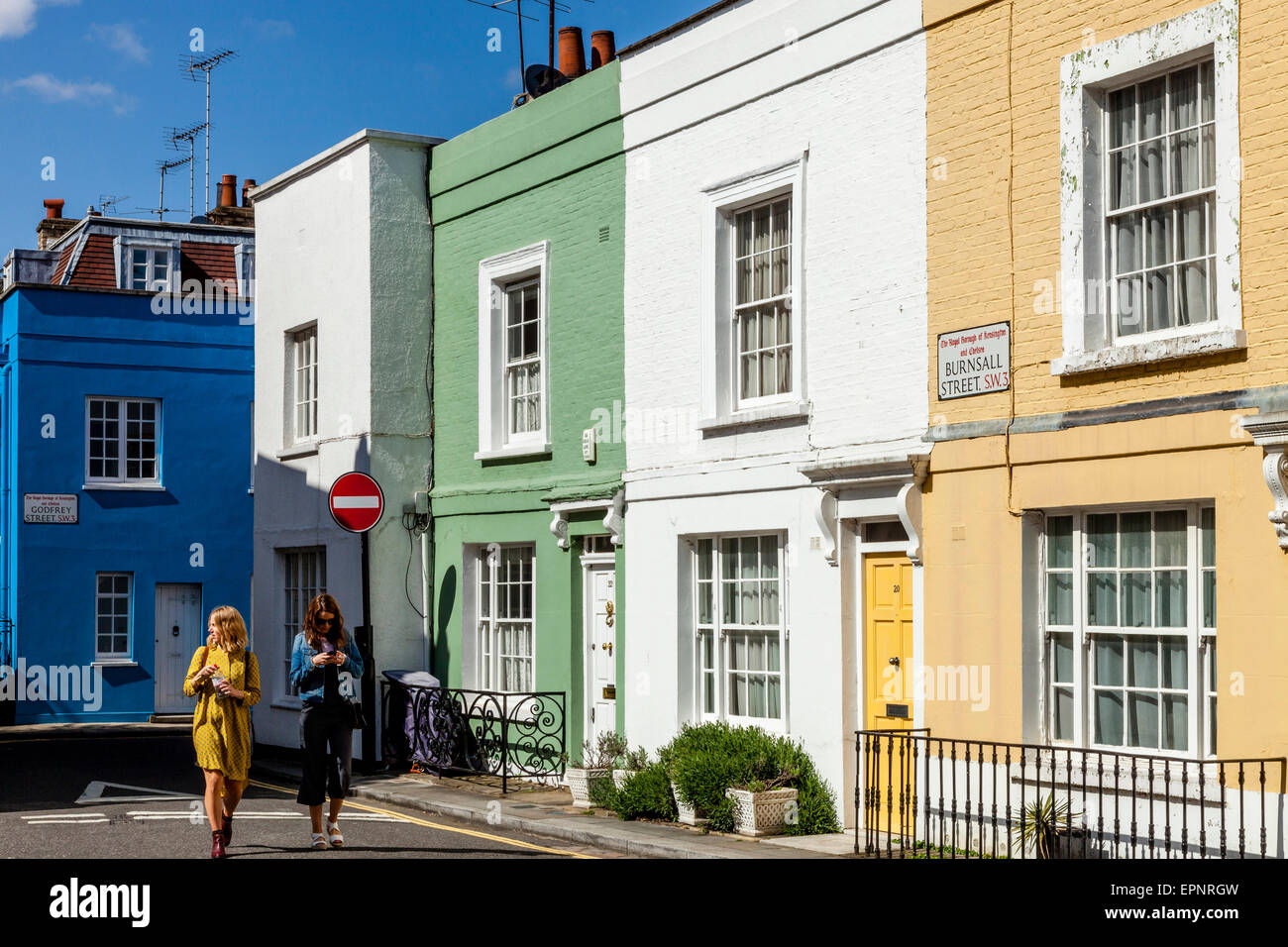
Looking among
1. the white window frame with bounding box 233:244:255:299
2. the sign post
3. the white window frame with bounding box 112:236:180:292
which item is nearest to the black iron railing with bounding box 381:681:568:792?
the sign post

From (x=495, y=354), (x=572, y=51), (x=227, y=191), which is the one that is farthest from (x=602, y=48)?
(x=227, y=191)

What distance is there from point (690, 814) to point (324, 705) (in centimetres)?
340

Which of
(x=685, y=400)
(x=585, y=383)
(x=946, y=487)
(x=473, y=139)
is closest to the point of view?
(x=946, y=487)

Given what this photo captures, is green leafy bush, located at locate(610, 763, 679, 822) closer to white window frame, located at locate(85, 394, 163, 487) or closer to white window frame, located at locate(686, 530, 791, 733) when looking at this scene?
white window frame, located at locate(686, 530, 791, 733)

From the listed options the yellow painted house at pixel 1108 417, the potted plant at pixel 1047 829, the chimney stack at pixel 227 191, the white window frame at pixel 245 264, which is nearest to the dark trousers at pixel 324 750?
the yellow painted house at pixel 1108 417

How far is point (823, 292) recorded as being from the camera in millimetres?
12828

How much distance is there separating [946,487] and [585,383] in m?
5.26

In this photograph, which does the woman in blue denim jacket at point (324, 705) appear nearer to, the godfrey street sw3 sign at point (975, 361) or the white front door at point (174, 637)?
the godfrey street sw3 sign at point (975, 361)

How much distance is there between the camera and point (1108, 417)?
400 inches

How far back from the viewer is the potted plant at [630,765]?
14.1 m

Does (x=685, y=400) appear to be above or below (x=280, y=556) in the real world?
above

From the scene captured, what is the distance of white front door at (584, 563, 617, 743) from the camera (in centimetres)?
1552
